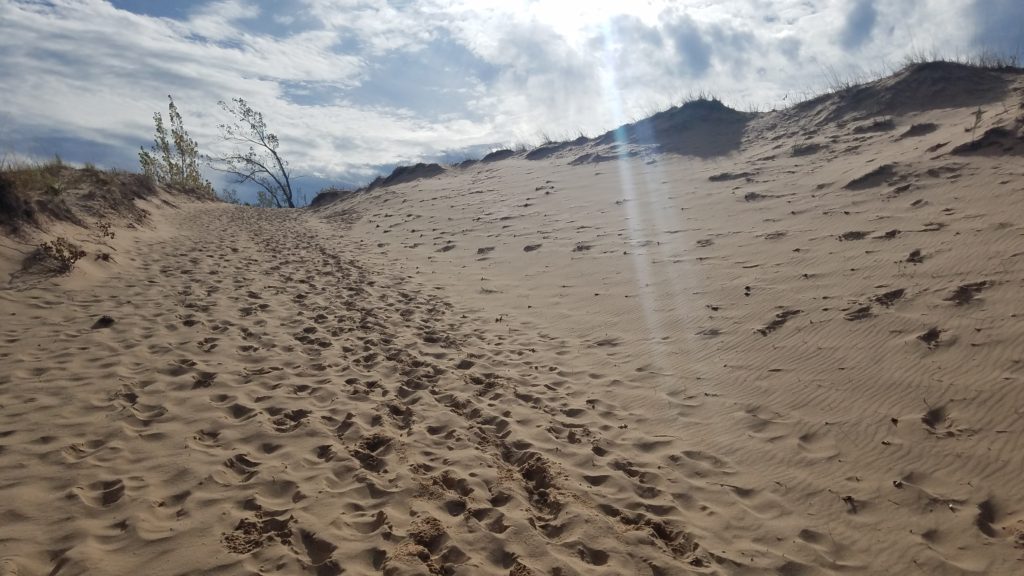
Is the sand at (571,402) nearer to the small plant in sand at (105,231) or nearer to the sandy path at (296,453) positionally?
the sandy path at (296,453)

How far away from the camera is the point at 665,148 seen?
17422 mm

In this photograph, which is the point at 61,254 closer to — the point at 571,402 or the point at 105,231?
the point at 105,231

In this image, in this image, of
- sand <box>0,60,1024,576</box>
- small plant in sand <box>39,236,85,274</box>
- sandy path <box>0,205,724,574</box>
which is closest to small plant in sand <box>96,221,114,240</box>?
sand <box>0,60,1024,576</box>

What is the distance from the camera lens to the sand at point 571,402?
3.22 m

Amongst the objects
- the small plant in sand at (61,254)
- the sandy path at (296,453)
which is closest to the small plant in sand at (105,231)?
the small plant in sand at (61,254)

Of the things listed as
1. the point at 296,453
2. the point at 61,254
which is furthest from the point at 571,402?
the point at 61,254

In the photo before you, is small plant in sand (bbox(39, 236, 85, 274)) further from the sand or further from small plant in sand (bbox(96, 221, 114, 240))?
small plant in sand (bbox(96, 221, 114, 240))

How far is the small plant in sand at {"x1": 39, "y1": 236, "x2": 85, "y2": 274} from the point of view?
7975 millimetres

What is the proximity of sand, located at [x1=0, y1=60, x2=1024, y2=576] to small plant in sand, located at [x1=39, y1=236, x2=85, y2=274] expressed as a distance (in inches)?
15.9

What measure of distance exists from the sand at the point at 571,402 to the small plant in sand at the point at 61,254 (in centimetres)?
40

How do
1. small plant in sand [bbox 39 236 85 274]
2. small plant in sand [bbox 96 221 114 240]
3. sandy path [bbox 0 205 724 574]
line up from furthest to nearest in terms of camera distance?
1. small plant in sand [bbox 96 221 114 240]
2. small plant in sand [bbox 39 236 85 274]
3. sandy path [bbox 0 205 724 574]

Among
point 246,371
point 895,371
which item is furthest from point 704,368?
point 246,371

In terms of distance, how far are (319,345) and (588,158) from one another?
14043 millimetres

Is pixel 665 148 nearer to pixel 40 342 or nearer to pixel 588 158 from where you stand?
pixel 588 158
